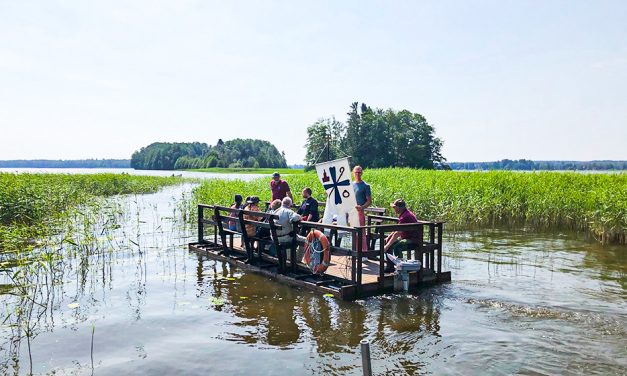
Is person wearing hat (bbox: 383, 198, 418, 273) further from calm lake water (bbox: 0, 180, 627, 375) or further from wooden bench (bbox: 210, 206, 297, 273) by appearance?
wooden bench (bbox: 210, 206, 297, 273)

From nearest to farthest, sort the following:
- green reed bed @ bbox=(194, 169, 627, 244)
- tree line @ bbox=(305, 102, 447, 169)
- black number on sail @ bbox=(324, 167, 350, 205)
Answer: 1. black number on sail @ bbox=(324, 167, 350, 205)
2. green reed bed @ bbox=(194, 169, 627, 244)
3. tree line @ bbox=(305, 102, 447, 169)

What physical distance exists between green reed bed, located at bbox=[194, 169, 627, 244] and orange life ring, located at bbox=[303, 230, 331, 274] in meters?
10.5

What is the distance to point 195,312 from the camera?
9.16 meters

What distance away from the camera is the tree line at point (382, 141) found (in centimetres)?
8712

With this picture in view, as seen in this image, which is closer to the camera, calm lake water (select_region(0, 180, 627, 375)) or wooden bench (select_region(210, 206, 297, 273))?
calm lake water (select_region(0, 180, 627, 375))

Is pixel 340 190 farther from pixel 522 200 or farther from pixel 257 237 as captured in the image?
pixel 522 200

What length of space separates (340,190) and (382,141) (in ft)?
258

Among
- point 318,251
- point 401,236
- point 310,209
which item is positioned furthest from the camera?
point 310,209

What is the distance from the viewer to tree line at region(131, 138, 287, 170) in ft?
460

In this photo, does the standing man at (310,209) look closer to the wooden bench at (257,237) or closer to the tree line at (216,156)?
the wooden bench at (257,237)

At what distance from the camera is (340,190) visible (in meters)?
10.4

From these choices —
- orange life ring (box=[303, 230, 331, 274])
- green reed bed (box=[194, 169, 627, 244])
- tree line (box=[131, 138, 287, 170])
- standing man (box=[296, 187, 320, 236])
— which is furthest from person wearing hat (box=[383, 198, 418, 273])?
tree line (box=[131, 138, 287, 170])

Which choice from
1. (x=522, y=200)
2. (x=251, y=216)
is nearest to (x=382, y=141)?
(x=522, y=200)

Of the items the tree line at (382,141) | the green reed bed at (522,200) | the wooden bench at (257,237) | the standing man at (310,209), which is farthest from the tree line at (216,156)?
the standing man at (310,209)
